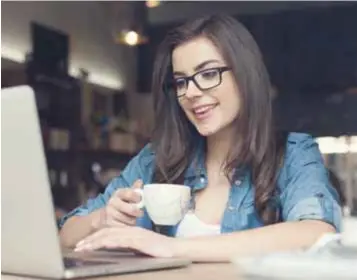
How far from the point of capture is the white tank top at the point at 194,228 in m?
1.52

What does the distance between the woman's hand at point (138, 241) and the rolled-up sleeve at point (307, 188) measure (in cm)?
32

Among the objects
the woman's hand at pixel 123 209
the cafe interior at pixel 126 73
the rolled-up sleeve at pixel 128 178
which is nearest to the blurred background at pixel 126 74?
the cafe interior at pixel 126 73

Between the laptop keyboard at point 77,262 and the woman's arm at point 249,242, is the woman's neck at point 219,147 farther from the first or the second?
the laptop keyboard at point 77,262

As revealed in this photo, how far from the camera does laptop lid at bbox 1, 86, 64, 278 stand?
2.79ft

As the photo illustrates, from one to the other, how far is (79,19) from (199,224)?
160 inches

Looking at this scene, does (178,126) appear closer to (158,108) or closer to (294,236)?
(158,108)

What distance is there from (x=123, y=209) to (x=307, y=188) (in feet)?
1.19

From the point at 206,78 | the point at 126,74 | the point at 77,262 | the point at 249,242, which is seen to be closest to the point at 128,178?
the point at 206,78

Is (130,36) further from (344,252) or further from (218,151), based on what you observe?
(344,252)

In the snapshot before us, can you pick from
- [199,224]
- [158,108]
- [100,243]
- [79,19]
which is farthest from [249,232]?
[79,19]

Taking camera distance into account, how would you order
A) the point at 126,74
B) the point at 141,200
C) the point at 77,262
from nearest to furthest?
the point at 77,262, the point at 141,200, the point at 126,74

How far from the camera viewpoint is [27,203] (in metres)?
0.88

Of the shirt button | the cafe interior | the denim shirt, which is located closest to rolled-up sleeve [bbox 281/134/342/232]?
the denim shirt

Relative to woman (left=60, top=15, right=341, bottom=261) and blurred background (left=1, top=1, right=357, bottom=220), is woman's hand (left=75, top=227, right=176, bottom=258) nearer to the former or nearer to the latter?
woman (left=60, top=15, right=341, bottom=261)
